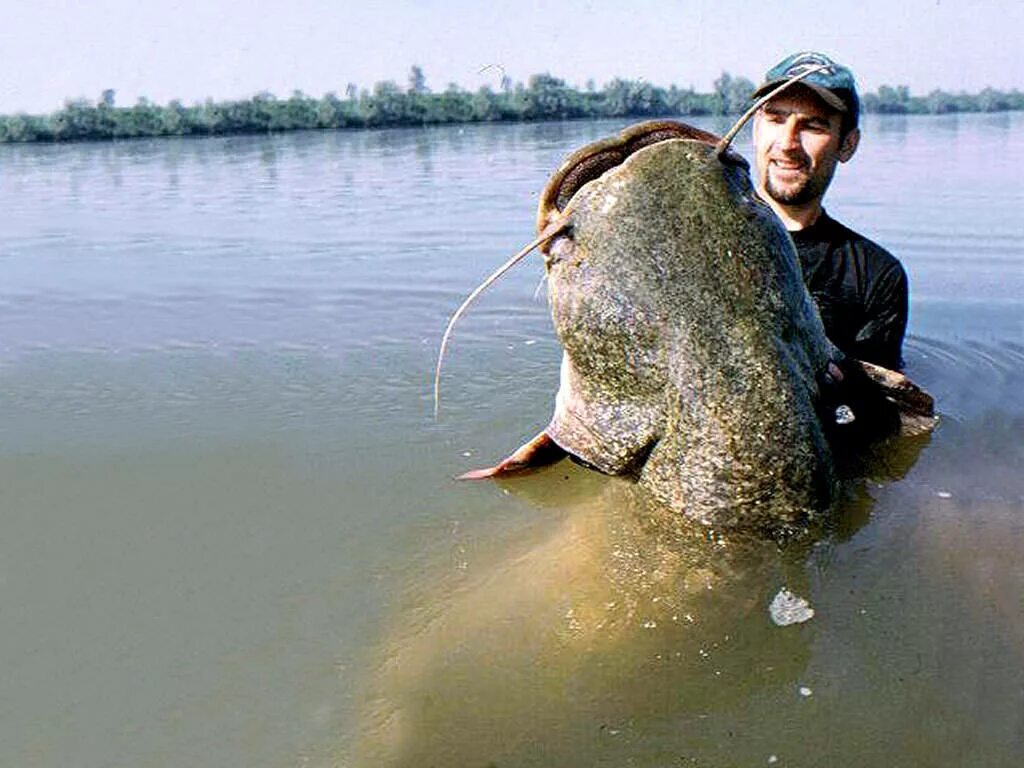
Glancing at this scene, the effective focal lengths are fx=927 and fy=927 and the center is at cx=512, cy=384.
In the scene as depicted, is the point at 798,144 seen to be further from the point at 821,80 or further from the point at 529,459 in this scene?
the point at 529,459

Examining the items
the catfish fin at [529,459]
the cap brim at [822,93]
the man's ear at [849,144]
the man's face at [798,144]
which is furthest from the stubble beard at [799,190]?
the catfish fin at [529,459]

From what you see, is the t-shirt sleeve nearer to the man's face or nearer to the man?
the man

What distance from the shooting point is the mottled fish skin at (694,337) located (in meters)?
2.50

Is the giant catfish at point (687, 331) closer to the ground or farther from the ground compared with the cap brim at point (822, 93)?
closer to the ground

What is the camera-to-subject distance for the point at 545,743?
2.00 metres

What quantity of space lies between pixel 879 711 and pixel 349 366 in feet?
12.2

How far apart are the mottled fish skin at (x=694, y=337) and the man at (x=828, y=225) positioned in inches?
43.4

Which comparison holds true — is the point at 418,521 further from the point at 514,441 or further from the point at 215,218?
the point at 215,218

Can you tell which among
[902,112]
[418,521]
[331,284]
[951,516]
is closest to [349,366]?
[418,521]

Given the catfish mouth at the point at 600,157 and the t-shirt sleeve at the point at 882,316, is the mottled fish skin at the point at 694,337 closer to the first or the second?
the catfish mouth at the point at 600,157

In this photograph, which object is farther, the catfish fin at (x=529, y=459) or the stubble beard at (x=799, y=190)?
the stubble beard at (x=799, y=190)

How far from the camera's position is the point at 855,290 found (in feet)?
12.9

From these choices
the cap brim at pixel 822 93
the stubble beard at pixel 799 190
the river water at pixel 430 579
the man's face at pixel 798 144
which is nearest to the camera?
the river water at pixel 430 579

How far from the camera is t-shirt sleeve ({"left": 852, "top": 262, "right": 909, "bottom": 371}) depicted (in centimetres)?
391
